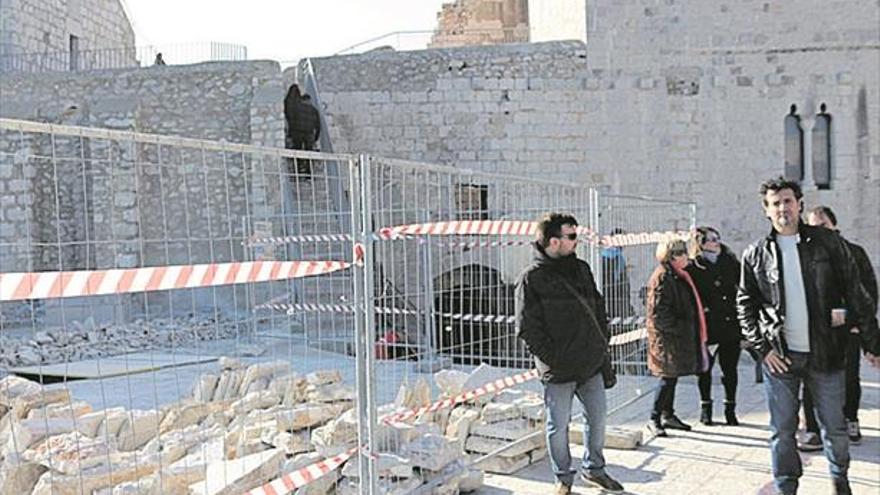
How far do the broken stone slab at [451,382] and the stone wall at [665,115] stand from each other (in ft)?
31.8

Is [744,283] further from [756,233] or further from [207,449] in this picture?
[756,233]

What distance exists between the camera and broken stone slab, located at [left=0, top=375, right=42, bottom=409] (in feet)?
21.4

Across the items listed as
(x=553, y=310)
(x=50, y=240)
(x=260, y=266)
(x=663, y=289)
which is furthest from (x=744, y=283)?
(x=50, y=240)

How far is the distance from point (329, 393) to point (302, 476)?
2173mm

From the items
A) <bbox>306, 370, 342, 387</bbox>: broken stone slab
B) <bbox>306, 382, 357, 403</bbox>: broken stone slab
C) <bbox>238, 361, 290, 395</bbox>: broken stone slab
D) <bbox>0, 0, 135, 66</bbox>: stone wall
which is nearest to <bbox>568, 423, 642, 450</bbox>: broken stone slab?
<bbox>306, 382, 357, 403</bbox>: broken stone slab

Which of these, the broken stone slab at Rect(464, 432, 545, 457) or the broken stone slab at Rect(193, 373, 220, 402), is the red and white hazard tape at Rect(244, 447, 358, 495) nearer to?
the broken stone slab at Rect(464, 432, 545, 457)

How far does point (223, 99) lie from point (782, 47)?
9938 millimetres

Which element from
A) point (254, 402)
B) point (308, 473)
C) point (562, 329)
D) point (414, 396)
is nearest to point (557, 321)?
point (562, 329)

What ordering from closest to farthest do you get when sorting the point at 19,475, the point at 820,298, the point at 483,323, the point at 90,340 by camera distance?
the point at 820,298 → the point at 19,475 → the point at 483,323 → the point at 90,340

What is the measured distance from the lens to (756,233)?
15.7 m

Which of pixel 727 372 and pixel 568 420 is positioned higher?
pixel 568 420

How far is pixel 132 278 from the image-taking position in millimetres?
3428

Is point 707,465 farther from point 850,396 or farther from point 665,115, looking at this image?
point 665,115

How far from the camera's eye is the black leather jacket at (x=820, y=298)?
4.35 meters
